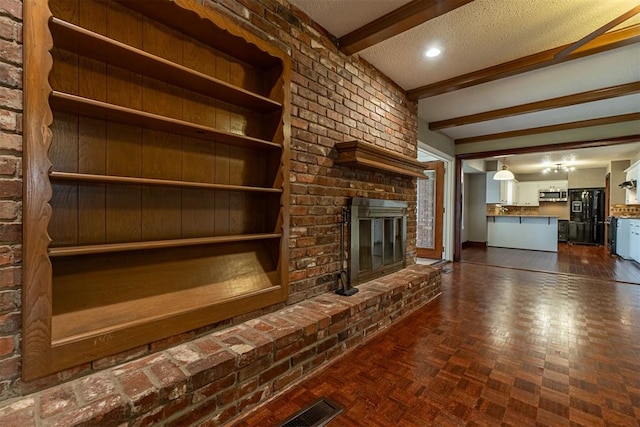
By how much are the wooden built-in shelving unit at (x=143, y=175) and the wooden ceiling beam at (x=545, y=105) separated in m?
3.62

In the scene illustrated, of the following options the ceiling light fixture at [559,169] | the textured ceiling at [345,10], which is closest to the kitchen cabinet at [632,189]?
the ceiling light fixture at [559,169]

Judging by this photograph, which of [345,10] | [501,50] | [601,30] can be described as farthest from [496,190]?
[345,10]

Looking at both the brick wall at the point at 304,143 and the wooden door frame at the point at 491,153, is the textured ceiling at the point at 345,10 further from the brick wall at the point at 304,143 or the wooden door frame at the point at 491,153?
the wooden door frame at the point at 491,153

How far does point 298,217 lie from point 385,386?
4.05 feet

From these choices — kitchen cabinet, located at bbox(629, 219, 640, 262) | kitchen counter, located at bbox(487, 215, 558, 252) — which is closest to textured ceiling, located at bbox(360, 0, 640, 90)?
kitchen cabinet, located at bbox(629, 219, 640, 262)

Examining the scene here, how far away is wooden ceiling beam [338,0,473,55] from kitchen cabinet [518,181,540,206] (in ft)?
33.5

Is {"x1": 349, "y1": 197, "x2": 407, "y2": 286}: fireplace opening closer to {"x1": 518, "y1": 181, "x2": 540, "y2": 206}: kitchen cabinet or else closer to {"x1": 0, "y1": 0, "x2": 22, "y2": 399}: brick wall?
{"x1": 0, "y1": 0, "x2": 22, "y2": 399}: brick wall

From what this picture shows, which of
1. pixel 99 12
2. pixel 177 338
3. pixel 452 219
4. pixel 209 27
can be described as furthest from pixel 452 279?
pixel 99 12

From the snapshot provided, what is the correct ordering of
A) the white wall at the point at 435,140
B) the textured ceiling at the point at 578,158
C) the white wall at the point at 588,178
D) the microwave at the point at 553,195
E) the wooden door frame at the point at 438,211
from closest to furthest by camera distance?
the white wall at the point at 435,140
the wooden door frame at the point at 438,211
the textured ceiling at the point at 578,158
the white wall at the point at 588,178
the microwave at the point at 553,195

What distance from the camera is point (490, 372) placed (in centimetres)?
191

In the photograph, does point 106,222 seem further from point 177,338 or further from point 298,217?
point 298,217

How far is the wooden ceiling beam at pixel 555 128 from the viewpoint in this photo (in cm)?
438

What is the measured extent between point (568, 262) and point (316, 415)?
6.65 meters

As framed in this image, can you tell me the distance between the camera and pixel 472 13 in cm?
221
